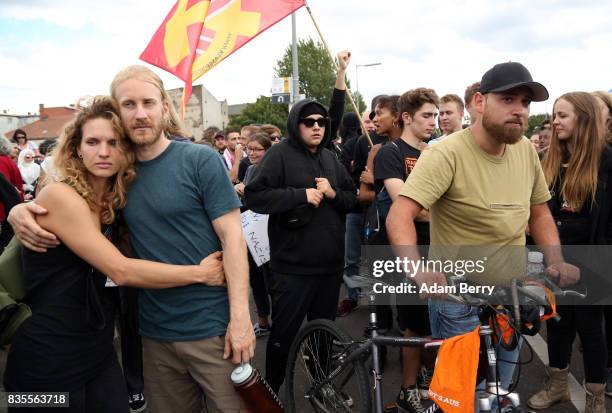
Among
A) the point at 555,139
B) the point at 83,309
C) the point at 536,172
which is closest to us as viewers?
the point at 83,309

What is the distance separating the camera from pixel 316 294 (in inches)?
127

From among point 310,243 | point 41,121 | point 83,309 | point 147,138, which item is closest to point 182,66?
point 310,243

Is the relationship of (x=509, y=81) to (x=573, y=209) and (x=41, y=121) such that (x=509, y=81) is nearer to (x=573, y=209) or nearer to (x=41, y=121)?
(x=573, y=209)

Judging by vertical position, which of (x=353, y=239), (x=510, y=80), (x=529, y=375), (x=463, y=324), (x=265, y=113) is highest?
(x=265, y=113)

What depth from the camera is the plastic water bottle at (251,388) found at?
2.05 metres

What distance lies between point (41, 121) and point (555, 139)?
92.5m

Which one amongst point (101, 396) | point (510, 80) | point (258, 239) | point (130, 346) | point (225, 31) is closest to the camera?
point (101, 396)

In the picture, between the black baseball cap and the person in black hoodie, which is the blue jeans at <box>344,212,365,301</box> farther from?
the black baseball cap

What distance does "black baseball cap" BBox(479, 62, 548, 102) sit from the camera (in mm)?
2213

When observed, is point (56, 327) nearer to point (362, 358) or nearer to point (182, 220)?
point (182, 220)

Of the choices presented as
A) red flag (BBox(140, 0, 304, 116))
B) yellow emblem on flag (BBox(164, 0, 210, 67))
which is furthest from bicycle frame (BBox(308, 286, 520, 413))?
yellow emblem on flag (BBox(164, 0, 210, 67))

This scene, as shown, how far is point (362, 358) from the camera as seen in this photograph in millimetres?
2629

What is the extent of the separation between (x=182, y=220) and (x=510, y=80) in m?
1.58

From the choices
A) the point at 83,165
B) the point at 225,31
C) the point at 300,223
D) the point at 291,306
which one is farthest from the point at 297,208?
the point at 225,31
